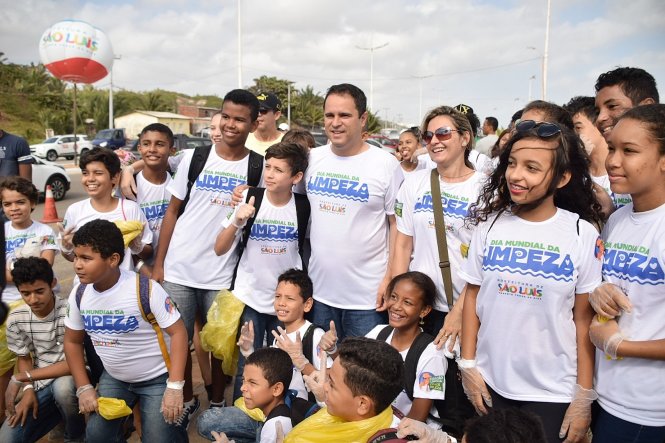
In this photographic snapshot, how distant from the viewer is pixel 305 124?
5131 centimetres

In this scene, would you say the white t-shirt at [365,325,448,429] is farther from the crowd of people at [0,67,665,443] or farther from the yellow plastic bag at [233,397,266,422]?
the yellow plastic bag at [233,397,266,422]

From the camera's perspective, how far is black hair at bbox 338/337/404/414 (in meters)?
2.21

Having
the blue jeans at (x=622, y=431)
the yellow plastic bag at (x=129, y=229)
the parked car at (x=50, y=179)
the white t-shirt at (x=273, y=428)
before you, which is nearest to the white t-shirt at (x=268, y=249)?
the yellow plastic bag at (x=129, y=229)

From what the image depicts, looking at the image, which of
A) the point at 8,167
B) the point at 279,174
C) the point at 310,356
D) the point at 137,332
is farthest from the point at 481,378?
the point at 8,167

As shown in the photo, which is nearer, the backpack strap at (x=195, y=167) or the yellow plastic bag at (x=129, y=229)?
the yellow plastic bag at (x=129, y=229)

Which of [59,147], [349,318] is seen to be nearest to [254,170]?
[349,318]

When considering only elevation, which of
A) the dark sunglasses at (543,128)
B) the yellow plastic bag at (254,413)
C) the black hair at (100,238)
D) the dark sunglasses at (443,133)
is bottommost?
the yellow plastic bag at (254,413)

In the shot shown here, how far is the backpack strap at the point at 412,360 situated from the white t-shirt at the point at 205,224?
1.56 meters

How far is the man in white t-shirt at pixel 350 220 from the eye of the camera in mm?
3207

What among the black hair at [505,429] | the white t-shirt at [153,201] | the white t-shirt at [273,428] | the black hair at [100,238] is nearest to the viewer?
the black hair at [505,429]

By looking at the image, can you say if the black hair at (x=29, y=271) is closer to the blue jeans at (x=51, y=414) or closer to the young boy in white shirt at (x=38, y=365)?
the young boy in white shirt at (x=38, y=365)

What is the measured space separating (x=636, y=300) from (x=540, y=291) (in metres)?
0.38

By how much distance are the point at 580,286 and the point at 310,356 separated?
5.46 feet

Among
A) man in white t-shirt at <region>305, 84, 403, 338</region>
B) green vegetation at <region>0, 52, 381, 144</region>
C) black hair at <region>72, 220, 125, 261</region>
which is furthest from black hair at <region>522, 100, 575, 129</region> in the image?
green vegetation at <region>0, 52, 381, 144</region>
